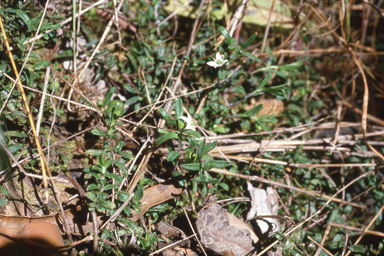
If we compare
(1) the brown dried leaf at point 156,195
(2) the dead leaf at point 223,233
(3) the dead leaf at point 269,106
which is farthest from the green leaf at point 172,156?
(3) the dead leaf at point 269,106

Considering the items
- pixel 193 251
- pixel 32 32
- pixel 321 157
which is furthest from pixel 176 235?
pixel 32 32

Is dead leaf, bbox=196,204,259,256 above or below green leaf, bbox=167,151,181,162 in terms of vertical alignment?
below

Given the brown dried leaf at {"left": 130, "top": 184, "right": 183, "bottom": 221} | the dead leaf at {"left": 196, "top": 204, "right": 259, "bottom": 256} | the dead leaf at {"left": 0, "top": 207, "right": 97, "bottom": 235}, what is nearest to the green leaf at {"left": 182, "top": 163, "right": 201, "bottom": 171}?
the brown dried leaf at {"left": 130, "top": 184, "right": 183, "bottom": 221}

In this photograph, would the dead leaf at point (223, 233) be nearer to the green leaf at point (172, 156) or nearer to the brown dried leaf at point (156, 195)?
the brown dried leaf at point (156, 195)

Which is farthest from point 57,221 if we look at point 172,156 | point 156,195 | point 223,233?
point 223,233

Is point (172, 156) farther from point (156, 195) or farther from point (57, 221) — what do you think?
point (57, 221)

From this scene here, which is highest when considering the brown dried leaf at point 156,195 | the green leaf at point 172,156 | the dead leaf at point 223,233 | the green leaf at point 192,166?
the green leaf at point 172,156

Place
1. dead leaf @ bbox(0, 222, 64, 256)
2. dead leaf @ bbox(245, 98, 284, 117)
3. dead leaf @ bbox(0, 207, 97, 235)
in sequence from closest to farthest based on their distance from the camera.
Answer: dead leaf @ bbox(0, 222, 64, 256), dead leaf @ bbox(0, 207, 97, 235), dead leaf @ bbox(245, 98, 284, 117)

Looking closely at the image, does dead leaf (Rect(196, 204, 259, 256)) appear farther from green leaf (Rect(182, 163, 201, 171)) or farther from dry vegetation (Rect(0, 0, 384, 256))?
green leaf (Rect(182, 163, 201, 171))

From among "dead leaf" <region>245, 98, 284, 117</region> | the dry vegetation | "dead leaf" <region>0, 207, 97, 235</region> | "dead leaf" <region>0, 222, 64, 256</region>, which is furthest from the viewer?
"dead leaf" <region>245, 98, 284, 117</region>
